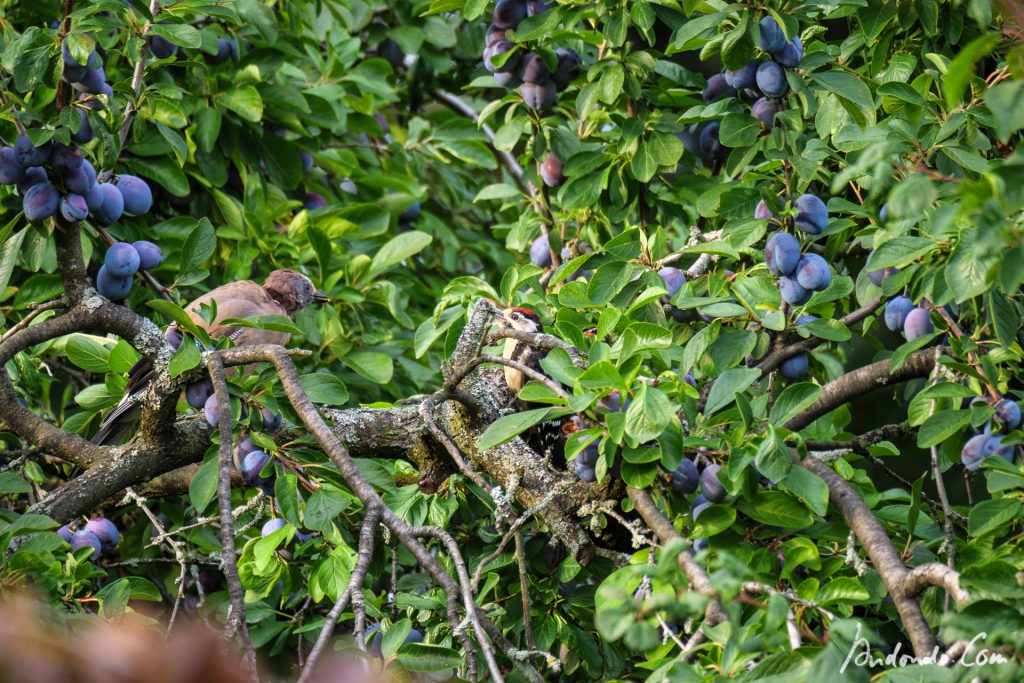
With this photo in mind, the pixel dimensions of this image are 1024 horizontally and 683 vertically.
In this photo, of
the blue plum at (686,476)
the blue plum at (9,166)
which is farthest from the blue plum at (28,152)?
the blue plum at (686,476)

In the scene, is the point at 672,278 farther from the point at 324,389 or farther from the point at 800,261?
the point at 324,389

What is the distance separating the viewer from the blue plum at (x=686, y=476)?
5.02 feet

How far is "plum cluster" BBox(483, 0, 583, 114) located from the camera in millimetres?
2254

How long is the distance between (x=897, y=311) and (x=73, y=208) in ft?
5.42

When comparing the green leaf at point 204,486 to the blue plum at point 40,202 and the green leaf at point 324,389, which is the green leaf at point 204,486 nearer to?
the green leaf at point 324,389

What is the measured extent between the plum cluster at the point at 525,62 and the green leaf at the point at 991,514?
Answer: 135cm

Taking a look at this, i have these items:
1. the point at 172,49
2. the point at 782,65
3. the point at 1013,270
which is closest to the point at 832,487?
the point at 1013,270

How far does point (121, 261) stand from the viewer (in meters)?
2.10

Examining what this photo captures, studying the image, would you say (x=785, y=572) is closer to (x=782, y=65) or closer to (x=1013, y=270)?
(x=1013, y=270)

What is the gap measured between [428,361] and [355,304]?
17.3 inches

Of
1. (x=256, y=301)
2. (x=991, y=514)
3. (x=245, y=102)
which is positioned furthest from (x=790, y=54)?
(x=256, y=301)

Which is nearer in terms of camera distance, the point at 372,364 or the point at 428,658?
the point at 428,658

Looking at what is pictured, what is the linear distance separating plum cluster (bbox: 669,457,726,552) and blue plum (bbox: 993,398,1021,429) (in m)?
0.50

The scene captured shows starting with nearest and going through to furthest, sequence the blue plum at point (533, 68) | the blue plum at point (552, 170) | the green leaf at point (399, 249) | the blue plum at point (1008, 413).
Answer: the blue plum at point (1008, 413), the blue plum at point (533, 68), the blue plum at point (552, 170), the green leaf at point (399, 249)
